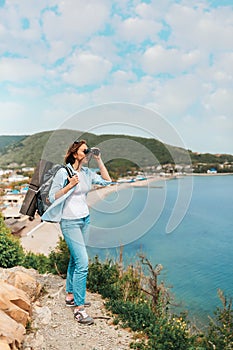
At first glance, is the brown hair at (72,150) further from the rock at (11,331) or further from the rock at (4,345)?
the rock at (4,345)

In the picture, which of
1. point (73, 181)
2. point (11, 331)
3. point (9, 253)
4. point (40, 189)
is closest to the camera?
point (11, 331)

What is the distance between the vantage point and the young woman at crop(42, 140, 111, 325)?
129 inches

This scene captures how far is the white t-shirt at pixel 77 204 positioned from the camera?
10.9 ft

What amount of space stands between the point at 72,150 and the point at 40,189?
56cm

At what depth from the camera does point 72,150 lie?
344cm

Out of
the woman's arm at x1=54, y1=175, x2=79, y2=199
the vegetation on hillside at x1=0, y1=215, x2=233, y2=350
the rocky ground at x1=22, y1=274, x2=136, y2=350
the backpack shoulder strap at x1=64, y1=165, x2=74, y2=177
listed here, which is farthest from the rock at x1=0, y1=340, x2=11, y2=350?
the backpack shoulder strap at x1=64, y1=165, x2=74, y2=177

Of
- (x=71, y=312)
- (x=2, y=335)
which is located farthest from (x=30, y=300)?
(x=2, y=335)

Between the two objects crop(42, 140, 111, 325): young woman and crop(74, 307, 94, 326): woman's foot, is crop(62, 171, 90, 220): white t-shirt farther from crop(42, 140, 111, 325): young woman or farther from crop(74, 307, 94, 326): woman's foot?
crop(74, 307, 94, 326): woman's foot

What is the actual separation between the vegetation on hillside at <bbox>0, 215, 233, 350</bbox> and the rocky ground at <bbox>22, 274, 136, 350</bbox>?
4.8 inches

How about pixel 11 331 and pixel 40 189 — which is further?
pixel 40 189

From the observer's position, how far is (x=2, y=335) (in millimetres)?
2725

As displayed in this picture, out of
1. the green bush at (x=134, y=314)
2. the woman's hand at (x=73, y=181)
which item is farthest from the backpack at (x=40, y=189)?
the green bush at (x=134, y=314)

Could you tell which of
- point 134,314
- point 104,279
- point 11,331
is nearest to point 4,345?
point 11,331

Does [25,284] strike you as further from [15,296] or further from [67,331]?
[67,331]
